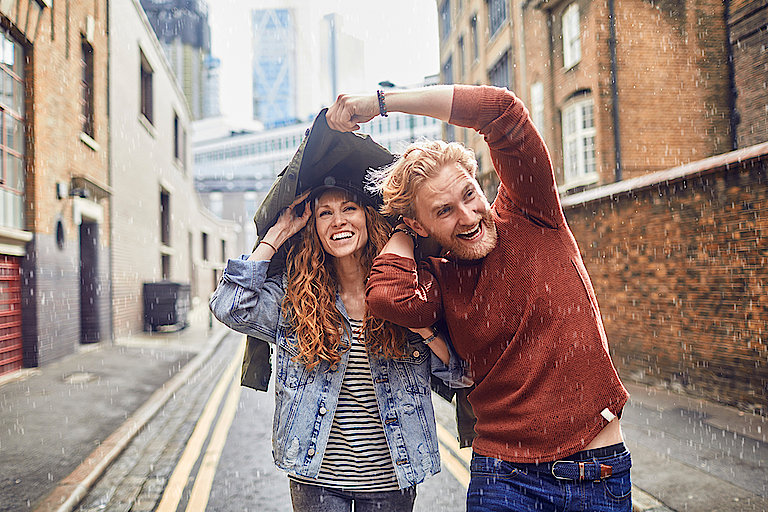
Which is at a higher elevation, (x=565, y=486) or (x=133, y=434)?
(x=565, y=486)

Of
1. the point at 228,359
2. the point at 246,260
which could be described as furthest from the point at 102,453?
the point at 228,359

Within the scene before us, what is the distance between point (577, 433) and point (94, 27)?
15.6m

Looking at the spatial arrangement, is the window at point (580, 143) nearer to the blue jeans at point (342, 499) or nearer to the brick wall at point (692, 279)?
the brick wall at point (692, 279)

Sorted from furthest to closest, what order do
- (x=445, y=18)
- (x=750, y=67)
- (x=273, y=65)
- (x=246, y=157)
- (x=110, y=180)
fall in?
(x=273, y=65) → (x=246, y=157) → (x=445, y=18) → (x=110, y=180) → (x=750, y=67)

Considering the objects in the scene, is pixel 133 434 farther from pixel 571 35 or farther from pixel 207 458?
pixel 571 35

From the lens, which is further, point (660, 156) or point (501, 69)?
point (501, 69)

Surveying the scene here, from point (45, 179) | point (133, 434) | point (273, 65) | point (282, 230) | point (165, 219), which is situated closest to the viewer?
point (282, 230)

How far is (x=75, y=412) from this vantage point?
738 centimetres

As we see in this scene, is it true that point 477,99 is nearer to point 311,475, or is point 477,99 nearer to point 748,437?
point 311,475

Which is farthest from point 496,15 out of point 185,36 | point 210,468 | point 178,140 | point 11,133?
point 185,36

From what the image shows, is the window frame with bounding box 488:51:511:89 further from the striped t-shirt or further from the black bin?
the striped t-shirt

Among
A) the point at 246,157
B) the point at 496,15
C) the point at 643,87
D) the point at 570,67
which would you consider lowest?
the point at 643,87

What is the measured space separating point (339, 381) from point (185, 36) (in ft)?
349

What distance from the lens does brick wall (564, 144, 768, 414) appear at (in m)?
6.87
